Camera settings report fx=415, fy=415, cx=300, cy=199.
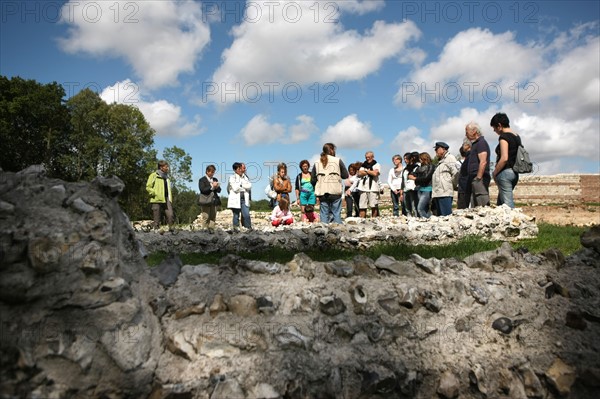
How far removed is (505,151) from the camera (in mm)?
7543

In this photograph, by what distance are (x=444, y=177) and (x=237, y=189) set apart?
537 centimetres

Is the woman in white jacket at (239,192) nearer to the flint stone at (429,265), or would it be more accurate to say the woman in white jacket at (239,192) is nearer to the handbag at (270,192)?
the handbag at (270,192)

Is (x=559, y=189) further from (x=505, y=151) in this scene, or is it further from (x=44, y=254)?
(x=44, y=254)

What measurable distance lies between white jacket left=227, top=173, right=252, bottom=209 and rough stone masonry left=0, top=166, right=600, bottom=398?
27.6 ft

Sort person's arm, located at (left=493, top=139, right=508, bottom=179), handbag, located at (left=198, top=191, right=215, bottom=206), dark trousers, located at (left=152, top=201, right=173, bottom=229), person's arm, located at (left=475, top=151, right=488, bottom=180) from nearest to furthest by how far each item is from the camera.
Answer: person's arm, located at (left=493, top=139, right=508, bottom=179) → person's arm, located at (left=475, top=151, right=488, bottom=180) → dark trousers, located at (left=152, top=201, right=173, bottom=229) → handbag, located at (left=198, top=191, right=215, bottom=206)

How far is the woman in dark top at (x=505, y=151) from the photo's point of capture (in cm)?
759

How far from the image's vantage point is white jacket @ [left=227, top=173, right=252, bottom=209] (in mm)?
11375

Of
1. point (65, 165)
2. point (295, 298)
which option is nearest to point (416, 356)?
point (295, 298)

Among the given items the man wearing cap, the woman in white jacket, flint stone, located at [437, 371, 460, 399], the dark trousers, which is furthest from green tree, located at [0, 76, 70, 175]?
flint stone, located at [437, 371, 460, 399]

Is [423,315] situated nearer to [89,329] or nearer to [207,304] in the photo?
[207,304]

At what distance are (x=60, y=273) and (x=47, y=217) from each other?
34 cm

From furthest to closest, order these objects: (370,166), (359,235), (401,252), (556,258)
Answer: (370,166), (359,235), (401,252), (556,258)

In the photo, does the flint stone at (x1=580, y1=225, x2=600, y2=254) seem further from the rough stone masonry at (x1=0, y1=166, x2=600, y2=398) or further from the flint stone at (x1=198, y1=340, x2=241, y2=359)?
the flint stone at (x1=198, y1=340, x2=241, y2=359)

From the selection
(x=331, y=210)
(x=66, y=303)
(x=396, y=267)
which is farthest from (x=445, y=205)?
(x=66, y=303)
